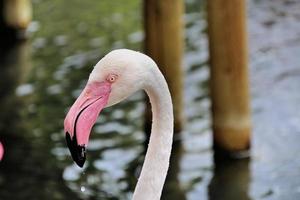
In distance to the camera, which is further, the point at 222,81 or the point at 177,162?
the point at 177,162

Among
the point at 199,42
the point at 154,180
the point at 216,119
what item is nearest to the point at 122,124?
the point at 216,119

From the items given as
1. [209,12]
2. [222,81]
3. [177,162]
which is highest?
[209,12]

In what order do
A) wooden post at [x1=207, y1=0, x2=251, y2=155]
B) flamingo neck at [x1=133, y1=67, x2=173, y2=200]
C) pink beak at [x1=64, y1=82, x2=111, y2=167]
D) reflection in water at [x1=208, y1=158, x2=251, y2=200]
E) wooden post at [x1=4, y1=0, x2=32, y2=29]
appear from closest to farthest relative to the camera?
1. pink beak at [x1=64, y1=82, x2=111, y2=167]
2. flamingo neck at [x1=133, y1=67, x2=173, y2=200]
3. wooden post at [x1=207, y1=0, x2=251, y2=155]
4. reflection in water at [x1=208, y1=158, x2=251, y2=200]
5. wooden post at [x1=4, y1=0, x2=32, y2=29]

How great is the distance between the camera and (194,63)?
9.02m

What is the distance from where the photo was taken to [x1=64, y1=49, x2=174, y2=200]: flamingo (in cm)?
320

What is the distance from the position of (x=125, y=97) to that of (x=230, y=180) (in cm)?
328

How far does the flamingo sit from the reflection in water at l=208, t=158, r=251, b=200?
2.84m

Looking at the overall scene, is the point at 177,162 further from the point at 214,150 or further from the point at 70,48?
the point at 70,48

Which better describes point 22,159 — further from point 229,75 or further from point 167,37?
point 229,75

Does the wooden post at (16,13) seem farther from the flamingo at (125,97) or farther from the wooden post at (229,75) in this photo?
the flamingo at (125,97)

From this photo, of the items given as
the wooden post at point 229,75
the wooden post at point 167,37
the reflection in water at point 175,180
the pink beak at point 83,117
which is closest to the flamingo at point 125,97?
the pink beak at point 83,117

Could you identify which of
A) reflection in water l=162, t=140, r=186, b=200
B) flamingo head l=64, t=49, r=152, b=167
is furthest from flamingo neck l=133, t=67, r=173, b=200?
reflection in water l=162, t=140, r=186, b=200

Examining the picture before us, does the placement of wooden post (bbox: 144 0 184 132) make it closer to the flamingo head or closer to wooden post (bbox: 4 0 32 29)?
the flamingo head

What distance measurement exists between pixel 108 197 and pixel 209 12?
152 cm
